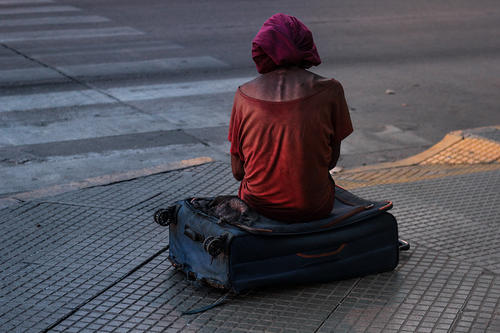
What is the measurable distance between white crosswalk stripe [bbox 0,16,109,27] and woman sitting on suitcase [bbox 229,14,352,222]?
1058 cm

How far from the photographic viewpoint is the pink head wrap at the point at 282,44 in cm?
396

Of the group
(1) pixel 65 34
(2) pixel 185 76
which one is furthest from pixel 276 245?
(1) pixel 65 34

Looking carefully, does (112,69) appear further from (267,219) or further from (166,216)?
(267,219)

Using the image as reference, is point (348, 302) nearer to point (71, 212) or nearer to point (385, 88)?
point (71, 212)

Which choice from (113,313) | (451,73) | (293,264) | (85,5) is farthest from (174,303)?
(85,5)

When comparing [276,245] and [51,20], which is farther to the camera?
[51,20]

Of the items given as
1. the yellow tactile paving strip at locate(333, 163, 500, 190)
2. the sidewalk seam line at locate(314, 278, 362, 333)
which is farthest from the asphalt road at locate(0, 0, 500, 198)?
the sidewalk seam line at locate(314, 278, 362, 333)

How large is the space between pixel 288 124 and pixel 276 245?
637 millimetres

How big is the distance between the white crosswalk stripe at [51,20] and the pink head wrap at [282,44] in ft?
34.7

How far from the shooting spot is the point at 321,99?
13.1 ft

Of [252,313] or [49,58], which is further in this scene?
[49,58]

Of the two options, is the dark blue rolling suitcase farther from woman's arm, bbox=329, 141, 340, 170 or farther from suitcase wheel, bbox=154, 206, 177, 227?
woman's arm, bbox=329, 141, 340, 170

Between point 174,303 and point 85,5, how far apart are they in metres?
12.9

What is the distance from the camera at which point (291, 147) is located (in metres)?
4.00
